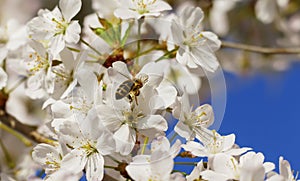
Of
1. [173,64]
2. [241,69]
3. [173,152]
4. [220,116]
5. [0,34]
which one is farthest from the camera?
[241,69]

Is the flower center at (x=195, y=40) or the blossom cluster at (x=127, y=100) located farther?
the flower center at (x=195, y=40)

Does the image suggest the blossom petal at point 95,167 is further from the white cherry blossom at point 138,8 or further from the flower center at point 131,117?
the white cherry blossom at point 138,8

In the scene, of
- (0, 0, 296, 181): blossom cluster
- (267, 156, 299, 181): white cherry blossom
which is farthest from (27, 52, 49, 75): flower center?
(267, 156, 299, 181): white cherry blossom

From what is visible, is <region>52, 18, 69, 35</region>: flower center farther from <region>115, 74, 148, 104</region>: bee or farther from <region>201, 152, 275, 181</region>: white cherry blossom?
<region>201, 152, 275, 181</region>: white cherry blossom

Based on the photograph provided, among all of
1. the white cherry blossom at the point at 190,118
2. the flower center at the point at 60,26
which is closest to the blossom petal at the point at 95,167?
the white cherry blossom at the point at 190,118

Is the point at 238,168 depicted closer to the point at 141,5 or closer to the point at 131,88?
the point at 131,88

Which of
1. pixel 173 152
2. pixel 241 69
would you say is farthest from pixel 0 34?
pixel 241 69

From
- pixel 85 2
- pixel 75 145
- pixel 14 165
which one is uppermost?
pixel 85 2

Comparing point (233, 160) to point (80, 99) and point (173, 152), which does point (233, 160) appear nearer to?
point (173, 152)
